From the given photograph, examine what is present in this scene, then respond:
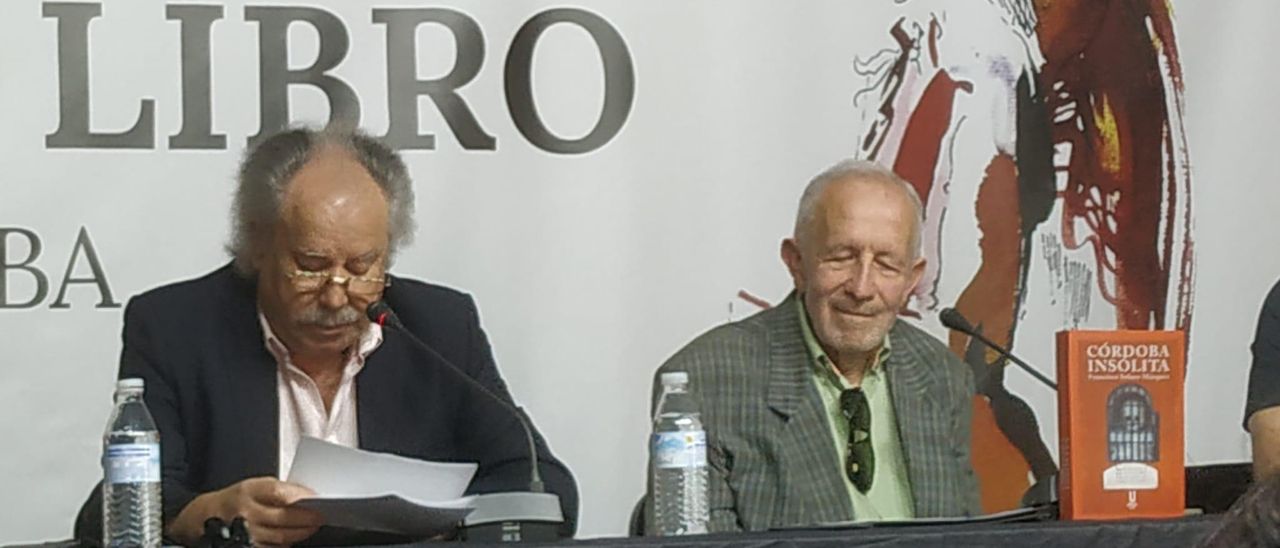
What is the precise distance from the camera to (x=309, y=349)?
8.35ft

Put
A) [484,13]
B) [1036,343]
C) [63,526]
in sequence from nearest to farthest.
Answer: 1. [63,526]
2. [484,13]
3. [1036,343]

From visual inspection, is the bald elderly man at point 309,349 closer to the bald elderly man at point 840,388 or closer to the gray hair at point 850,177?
the bald elderly man at point 840,388

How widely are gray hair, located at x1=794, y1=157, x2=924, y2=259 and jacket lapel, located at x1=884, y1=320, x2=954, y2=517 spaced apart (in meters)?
0.17

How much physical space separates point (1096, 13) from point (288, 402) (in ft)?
4.97

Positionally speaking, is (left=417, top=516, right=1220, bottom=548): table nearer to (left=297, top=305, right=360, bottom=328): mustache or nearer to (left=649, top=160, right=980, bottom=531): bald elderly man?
(left=649, top=160, right=980, bottom=531): bald elderly man

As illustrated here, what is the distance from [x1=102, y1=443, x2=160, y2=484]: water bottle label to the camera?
80.0 inches

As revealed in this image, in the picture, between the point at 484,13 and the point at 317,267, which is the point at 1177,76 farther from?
the point at 317,267

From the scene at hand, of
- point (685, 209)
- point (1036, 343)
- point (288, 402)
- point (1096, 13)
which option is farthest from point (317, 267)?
point (1096, 13)

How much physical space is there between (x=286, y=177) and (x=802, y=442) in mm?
807

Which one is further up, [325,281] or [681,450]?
[325,281]

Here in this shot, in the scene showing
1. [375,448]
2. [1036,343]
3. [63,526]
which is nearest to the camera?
[375,448]

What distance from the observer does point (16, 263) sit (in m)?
2.66

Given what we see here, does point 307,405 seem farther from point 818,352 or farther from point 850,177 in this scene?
point 850,177

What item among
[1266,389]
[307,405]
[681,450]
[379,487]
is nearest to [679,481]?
[681,450]
